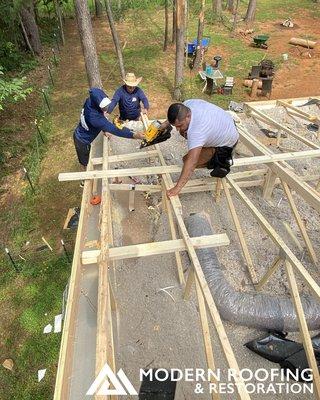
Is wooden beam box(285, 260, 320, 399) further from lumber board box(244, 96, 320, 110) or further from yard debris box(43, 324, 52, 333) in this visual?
lumber board box(244, 96, 320, 110)

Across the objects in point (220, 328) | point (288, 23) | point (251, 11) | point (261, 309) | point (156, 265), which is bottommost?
point (288, 23)

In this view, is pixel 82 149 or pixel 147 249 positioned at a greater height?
pixel 147 249

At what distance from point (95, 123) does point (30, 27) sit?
42.9 feet

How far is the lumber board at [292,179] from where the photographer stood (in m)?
4.74

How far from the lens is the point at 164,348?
14.4 feet

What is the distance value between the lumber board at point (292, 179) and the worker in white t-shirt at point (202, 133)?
102cm

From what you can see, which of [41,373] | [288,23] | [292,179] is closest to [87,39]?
[292,179]

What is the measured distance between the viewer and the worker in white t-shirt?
431cm

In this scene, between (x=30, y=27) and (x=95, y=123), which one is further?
(x=30, y=27)

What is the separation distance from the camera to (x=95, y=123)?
5723 millimetres

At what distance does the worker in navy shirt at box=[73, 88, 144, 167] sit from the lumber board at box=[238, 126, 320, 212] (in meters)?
2.33

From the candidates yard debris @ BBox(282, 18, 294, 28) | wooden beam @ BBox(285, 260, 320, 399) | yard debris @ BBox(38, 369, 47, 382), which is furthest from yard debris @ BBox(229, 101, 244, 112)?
yard debris @ BBox(282, 18, 294, 28)

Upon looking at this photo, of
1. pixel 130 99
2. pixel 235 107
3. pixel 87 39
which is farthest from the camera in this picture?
pixel 235 107

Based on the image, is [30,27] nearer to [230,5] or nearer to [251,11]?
[251,11]
